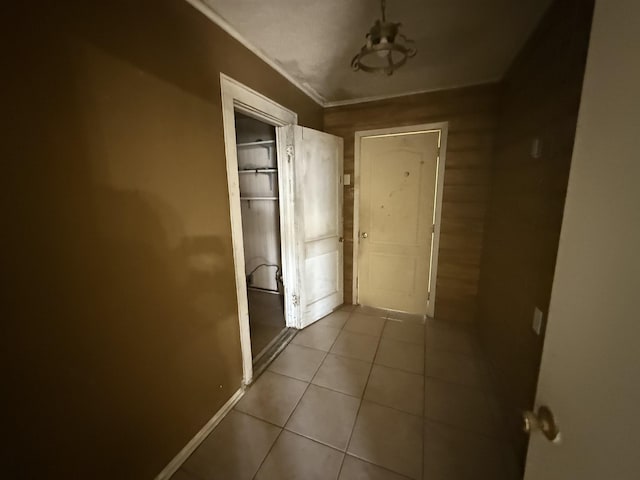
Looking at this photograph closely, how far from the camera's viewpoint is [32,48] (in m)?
0.79

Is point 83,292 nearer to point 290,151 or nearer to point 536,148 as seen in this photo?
point 290,151

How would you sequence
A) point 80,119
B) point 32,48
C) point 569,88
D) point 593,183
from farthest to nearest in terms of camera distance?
point 569,88
point 80,119
point 32,48
point 593,183

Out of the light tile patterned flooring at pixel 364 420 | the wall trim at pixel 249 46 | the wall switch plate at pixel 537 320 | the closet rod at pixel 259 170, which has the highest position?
the wall trim at pixel 249 46

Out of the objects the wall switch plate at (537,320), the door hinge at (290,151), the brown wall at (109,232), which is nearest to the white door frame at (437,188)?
the door hinge at (290,151)

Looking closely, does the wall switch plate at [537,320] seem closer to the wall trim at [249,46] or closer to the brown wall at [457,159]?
the brown wall at [457,159]

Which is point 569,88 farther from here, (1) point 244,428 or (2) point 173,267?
(1) point 244,428

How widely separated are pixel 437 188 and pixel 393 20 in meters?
1.57

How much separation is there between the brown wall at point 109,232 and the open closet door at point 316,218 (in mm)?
900

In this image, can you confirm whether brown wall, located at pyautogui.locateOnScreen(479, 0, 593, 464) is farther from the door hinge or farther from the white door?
the door hinge

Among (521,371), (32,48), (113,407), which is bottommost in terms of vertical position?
(521,371)

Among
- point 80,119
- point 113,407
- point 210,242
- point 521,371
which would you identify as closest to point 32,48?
point 80,119

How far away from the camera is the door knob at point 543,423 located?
56 centimetres

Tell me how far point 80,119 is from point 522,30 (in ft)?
8.04

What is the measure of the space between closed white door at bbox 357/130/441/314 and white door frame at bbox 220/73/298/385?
98 cm
